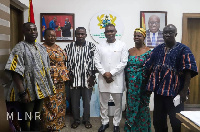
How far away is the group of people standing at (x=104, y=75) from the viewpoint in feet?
6.16

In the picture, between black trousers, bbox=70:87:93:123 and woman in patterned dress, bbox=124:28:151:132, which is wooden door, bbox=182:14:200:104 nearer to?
woman in patterned dress, bbox=124:28:151:132

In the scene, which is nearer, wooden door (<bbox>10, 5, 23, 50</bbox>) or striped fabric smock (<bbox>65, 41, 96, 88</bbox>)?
striped fabric smock (<bbox>65, 41, 96, 88</bbox>)

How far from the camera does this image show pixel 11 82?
1892mm

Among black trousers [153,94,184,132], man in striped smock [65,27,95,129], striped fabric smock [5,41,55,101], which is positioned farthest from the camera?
man in striped smock [65,27,95,129]

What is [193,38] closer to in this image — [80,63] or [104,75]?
[104,75]

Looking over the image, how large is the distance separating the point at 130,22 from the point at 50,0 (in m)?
1.46

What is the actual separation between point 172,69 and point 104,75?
36.0 inches

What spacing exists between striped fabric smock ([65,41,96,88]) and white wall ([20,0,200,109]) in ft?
2.87

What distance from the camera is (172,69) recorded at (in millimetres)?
1924

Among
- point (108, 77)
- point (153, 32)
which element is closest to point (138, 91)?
point (108, 77)

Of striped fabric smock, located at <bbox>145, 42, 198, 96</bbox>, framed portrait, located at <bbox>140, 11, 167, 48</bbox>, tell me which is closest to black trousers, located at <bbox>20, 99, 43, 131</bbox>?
striped fabric smock, located at <bbox>145, 42, 198, 96</bbox>

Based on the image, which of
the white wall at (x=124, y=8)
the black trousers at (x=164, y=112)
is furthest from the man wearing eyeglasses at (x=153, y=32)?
the black trousers at (x=164, y=112)

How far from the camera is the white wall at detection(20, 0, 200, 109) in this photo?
3.54 metres

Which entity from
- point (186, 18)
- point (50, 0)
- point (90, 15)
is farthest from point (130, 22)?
point (50, 0)
